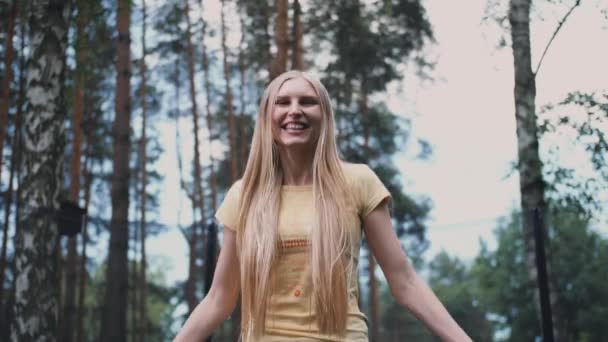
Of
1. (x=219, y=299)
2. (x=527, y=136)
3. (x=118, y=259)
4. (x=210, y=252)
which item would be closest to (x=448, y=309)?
(x=118, y=259)

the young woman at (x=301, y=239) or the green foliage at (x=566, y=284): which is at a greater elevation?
the young woman at (x=301, y=239)

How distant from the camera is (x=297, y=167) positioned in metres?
2.09

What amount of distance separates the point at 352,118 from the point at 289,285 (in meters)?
18.3

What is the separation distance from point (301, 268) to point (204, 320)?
0.37 meters

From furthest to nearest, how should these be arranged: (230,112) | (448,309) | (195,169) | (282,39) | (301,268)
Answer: (448,309), (195,169), (230,112), (282,39), (301,268)

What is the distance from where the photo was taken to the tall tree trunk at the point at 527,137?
27.4ft

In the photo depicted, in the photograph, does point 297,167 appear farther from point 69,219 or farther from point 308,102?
point 69,219

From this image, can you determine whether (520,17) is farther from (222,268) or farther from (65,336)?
(65,336)

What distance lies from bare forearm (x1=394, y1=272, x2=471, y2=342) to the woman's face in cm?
46

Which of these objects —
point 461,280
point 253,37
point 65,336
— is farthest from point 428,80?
point 461,280

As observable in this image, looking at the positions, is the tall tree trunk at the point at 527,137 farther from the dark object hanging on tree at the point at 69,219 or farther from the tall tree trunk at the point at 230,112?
the tall tree trunk at the point at 230,112

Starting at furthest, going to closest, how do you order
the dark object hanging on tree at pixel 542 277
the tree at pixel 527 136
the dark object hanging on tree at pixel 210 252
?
the tree at pixel 527 136 < the dark object hanging on tree at pixel 210 252 < the dark object hanging on tree at pixel 542 277

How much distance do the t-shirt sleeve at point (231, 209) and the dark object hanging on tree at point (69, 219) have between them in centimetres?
542

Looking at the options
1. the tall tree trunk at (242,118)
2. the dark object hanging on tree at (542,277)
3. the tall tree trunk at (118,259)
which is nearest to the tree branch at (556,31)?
the dark object hanging on tree at (542,277)
